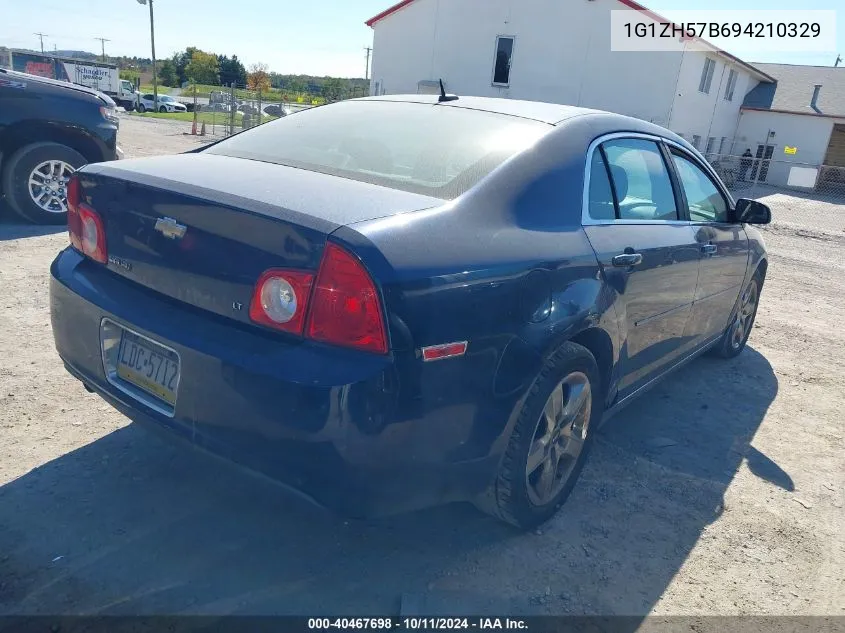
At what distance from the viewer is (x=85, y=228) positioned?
2.66 m

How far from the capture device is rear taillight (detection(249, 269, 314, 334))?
6.49ft

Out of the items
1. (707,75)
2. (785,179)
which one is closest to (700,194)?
(707,75)

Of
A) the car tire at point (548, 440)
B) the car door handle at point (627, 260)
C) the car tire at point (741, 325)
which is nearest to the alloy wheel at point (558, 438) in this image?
the car tire at point (548, 440)

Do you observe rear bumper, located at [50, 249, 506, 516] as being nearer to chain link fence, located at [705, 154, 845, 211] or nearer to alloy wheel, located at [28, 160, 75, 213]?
alloy wheel, located at [28, 160, 75, 213]

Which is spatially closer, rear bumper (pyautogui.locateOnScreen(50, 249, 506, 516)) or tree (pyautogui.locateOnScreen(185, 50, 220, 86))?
rear bumper (pyautogui.locateOnScreen(50, 249, 506, 516))

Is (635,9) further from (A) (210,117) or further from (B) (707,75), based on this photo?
(A) (210,117)

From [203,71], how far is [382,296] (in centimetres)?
7520

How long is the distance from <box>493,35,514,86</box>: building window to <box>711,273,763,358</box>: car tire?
75.0 feet

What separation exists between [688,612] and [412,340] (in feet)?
5.06

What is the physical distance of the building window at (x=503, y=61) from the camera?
2612 cm

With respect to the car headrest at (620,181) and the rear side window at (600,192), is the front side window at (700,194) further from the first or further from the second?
the rear side window at (600,192)

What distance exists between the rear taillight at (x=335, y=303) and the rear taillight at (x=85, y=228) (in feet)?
3.23

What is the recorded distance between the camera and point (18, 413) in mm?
3285

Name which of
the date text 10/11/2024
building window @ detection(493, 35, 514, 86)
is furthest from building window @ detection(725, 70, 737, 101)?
the date text 10/11/2024
